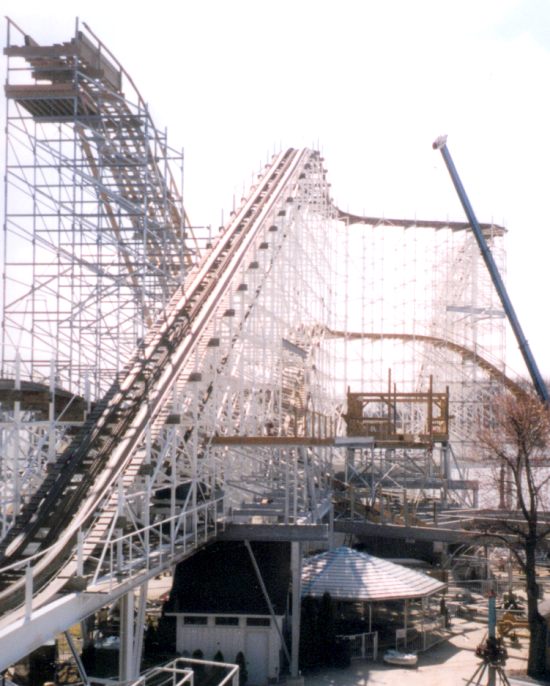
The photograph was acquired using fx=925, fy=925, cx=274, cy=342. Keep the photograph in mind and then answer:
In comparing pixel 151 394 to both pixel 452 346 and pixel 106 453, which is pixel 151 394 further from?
pixel 452 346

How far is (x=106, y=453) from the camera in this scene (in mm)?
14531

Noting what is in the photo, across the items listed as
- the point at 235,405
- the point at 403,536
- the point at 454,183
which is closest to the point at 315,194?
the point at 454,183

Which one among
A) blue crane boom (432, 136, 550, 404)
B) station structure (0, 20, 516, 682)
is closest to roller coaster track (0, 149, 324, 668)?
station structure (0, 20, 516, 682)

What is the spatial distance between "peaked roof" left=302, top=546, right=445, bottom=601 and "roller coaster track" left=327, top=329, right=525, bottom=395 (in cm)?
1392

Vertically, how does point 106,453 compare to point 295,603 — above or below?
above

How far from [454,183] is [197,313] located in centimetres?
1888

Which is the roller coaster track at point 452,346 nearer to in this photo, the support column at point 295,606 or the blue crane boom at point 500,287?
the blue crane boom at point 500,287

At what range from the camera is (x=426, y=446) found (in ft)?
70.9

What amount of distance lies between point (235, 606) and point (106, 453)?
14.8 ft

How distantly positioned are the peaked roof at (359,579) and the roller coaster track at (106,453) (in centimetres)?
567

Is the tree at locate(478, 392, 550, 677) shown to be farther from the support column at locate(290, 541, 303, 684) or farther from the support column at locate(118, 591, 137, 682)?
the support column at locate(118, 591, 137, 682)

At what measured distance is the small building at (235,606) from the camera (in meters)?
16.9

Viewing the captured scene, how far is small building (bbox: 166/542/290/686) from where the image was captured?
1694 cm

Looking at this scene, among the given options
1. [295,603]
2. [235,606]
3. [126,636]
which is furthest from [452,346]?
[126,636]
